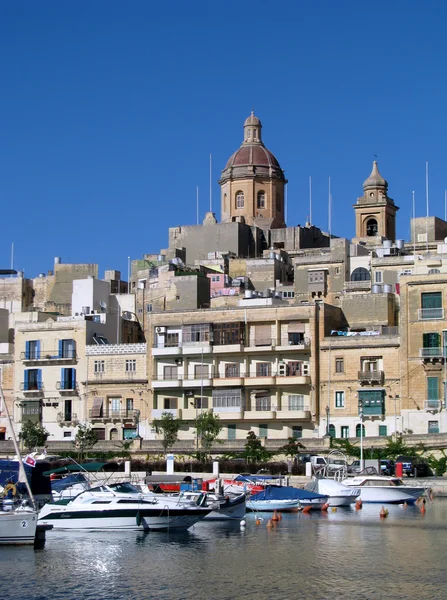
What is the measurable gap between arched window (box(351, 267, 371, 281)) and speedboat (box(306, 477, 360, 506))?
3525cm

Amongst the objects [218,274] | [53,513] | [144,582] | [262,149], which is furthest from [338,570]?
[262,149]

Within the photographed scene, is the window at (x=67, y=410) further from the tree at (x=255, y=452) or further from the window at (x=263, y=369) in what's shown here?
the tree at (x=255, y=452)

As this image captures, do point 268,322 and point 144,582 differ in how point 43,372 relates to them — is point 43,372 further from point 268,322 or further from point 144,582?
point 144,582

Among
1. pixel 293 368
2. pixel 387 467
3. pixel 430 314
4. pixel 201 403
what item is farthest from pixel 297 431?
pixel 387 467

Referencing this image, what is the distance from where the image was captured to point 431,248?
9956 cm

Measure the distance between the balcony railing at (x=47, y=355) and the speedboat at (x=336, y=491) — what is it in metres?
26.8

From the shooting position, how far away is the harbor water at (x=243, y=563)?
1398 inches

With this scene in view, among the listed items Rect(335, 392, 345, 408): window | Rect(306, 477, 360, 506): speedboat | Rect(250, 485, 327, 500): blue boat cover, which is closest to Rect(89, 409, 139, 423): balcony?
Rect(335, 392, 345, 408): window

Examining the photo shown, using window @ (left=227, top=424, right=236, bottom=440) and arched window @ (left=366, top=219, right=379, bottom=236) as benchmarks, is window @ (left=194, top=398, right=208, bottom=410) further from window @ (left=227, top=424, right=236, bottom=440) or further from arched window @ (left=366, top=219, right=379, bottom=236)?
arched window @ (left=366, top=219, right=379, bottom=236)

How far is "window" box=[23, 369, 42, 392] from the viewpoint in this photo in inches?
3187

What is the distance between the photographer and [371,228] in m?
114

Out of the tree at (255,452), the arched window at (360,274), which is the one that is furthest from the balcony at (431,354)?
the arched window at (360,274)

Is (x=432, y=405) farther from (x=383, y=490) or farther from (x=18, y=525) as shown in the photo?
(x=18, y=525)

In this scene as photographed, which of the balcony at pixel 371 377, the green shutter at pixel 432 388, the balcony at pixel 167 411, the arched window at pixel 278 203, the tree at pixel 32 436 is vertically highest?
the arched window at pixel 278 203
